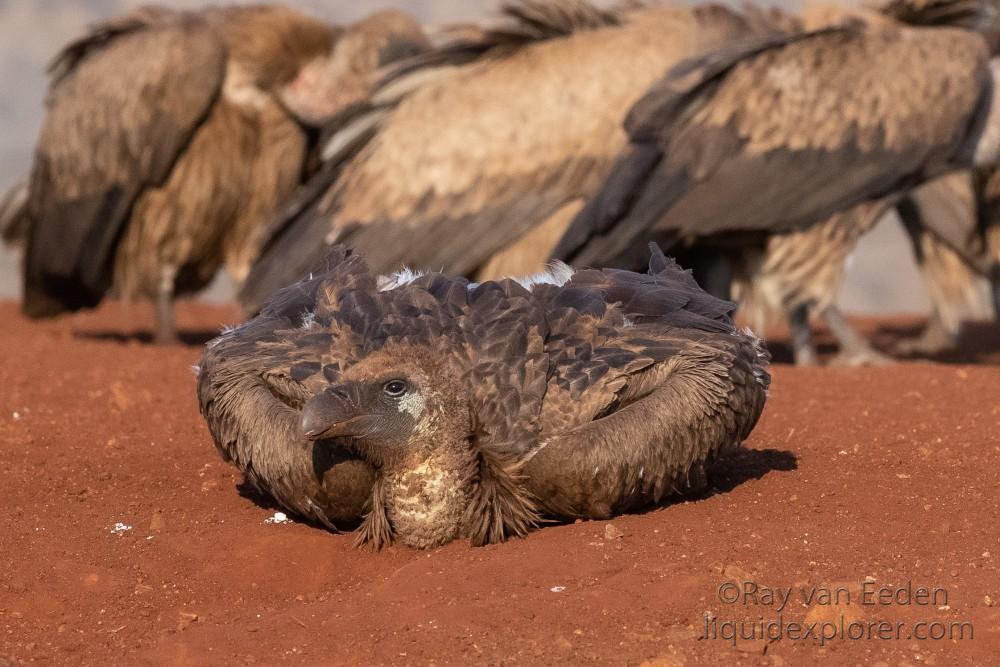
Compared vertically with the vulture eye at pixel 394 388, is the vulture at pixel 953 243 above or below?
below

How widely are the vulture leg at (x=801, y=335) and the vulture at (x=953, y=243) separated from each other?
81.6 inches

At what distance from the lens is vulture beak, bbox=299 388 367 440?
431 cm

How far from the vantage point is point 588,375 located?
15.4 feet

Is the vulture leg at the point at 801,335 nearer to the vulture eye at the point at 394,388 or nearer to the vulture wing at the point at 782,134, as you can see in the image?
the vulture wing at the point at 782,134

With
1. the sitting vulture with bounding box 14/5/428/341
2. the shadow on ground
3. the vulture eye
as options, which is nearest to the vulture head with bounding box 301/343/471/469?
the vulture eye

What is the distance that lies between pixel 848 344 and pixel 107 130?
5080 millimetres

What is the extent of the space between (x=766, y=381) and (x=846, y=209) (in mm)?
4160

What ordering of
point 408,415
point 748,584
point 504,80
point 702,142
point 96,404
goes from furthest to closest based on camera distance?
point 504,80
point 702,142
point 96,404
point 408,415
point 748,584

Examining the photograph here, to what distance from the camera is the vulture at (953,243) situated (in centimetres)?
1108

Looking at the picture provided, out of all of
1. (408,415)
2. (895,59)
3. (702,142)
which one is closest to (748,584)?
(408,415)

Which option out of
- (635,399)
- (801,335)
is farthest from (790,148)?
(635,399)

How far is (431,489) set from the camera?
15.1 ft

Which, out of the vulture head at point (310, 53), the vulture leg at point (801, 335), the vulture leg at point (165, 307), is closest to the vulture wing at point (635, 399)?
the vulture leg at point (801, 335)

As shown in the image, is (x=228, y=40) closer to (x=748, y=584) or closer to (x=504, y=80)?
(x=504, y=80)
